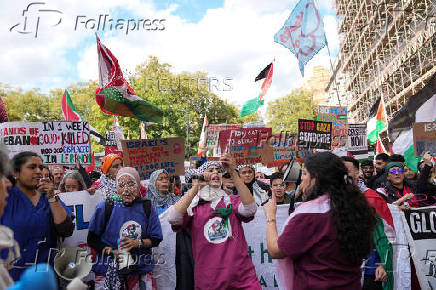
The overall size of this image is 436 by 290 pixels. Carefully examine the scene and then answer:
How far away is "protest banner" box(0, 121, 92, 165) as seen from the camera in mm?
5469

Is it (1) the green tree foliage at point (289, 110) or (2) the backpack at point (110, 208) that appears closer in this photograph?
(2) the backpack at point (110, 208)

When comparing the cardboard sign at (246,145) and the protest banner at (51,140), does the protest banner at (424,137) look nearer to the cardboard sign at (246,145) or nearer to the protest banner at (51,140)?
the cardboard sign at (246,145)

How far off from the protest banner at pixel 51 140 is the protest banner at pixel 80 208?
3.80ft

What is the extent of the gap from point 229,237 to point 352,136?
7313mm

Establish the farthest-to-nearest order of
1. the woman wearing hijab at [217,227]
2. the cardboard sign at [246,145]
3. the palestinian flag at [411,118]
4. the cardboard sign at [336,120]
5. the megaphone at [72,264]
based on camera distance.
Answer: the cardboard sign at [336,120]
the palestinian flag at [411,118]
the cardboard sign at [246,145]
the woman wearing hijab at [217,227]
the megaphone at [72,264]

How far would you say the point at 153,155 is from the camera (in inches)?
212

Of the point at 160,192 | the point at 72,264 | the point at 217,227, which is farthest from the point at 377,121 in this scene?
the point at 72,264

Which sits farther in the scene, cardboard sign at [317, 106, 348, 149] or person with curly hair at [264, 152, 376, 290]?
cardboard sign at [317, 106, 348, 149]

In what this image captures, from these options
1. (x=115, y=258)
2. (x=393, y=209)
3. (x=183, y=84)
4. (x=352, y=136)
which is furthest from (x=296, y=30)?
(x=183, y=84)

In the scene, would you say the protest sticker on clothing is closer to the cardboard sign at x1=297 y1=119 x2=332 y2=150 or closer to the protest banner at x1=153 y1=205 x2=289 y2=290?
the cardboard sign at x1=297 y1=119 x2=332 y2=150

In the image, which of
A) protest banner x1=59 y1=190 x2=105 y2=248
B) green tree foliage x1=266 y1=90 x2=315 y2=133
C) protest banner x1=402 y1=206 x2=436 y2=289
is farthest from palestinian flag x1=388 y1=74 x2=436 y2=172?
green tree foliage x1=266 y1=90 x2=315 y2=133

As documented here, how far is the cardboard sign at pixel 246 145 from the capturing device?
4.96 meters

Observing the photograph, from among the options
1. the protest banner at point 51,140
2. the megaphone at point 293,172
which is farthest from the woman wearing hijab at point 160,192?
the megaphone at point 293,172

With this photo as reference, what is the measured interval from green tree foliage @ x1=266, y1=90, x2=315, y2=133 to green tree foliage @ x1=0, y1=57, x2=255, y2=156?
1391cm
